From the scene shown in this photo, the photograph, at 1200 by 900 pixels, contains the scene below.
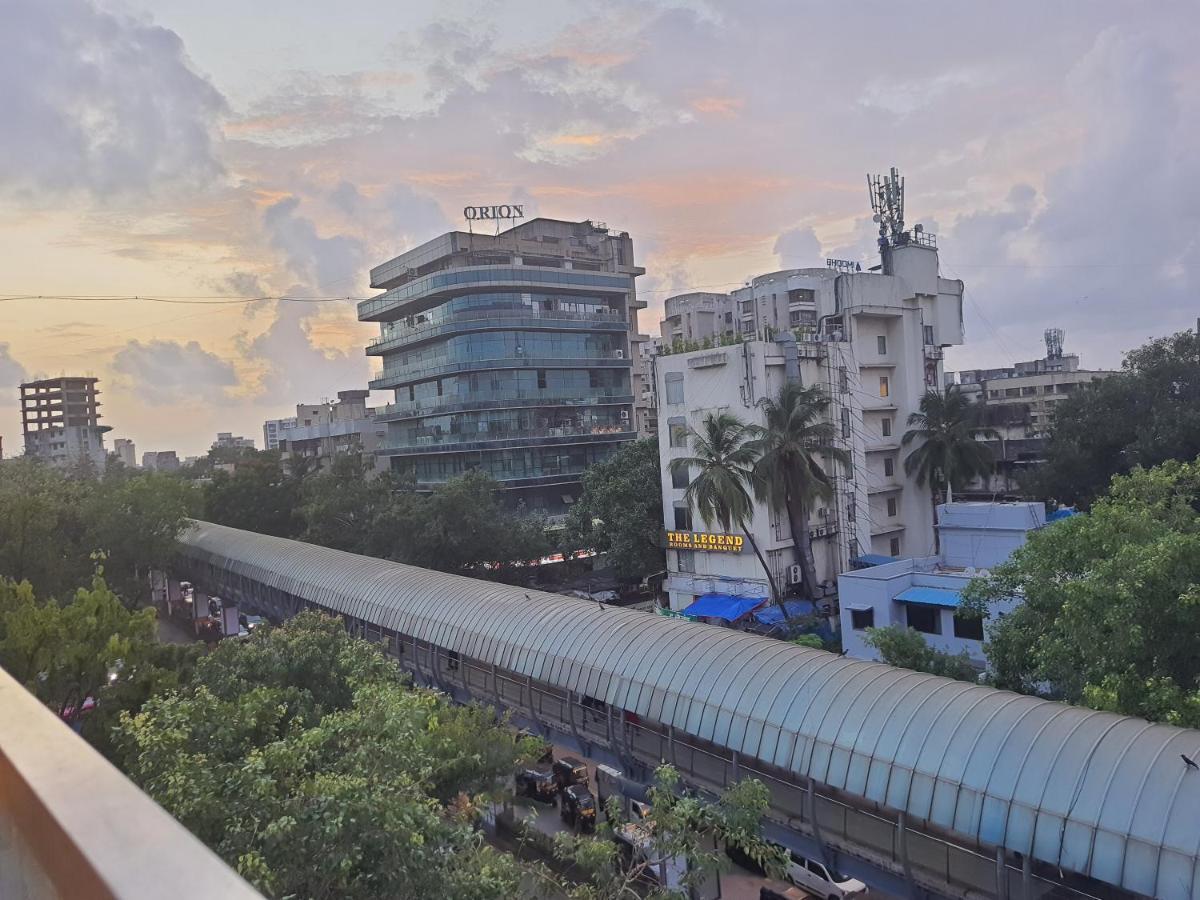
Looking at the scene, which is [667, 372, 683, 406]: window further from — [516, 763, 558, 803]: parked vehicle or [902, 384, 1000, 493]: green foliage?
[516, 763, 558, 803]: parked vehicle

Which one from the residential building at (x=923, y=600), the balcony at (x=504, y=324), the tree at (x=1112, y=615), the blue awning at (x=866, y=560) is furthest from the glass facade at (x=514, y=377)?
the tree at (x=1112, y=615)

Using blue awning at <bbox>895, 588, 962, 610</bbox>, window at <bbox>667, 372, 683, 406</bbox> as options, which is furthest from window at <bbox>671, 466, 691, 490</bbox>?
blue awning at <bbox>895, 588, 962, 610</bbox>

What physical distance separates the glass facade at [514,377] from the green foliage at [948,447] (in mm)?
24397

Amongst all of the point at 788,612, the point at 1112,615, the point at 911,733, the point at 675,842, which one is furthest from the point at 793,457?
the point at 675,842

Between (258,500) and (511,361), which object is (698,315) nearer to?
(511,361)

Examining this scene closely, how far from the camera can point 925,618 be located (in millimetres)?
27250

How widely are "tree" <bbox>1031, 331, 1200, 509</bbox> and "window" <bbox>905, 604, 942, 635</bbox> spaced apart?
498 inches

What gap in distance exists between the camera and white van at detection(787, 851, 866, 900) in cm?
1520

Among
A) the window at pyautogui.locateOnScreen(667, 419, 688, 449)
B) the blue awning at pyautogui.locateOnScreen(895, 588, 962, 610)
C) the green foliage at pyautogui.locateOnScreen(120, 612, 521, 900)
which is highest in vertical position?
the window at pyautogui.locateOnScreen(667, 419, 688, 449)

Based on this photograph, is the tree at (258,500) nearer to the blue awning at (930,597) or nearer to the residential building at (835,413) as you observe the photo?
the residential building at (835,413)

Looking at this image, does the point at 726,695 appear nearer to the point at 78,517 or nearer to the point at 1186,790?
the point at 1186,790

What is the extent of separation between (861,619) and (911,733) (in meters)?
17.2

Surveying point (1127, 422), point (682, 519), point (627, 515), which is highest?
point (1127, 422)

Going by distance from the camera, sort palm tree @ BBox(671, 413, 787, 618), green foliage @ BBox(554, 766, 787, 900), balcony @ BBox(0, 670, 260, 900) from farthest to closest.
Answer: palm tree @ BBox(671, 413, 787, 618), green foliage @ BBox(554, 766, 787, 900), balcony @ BBox(0, 670, 260, 900)
